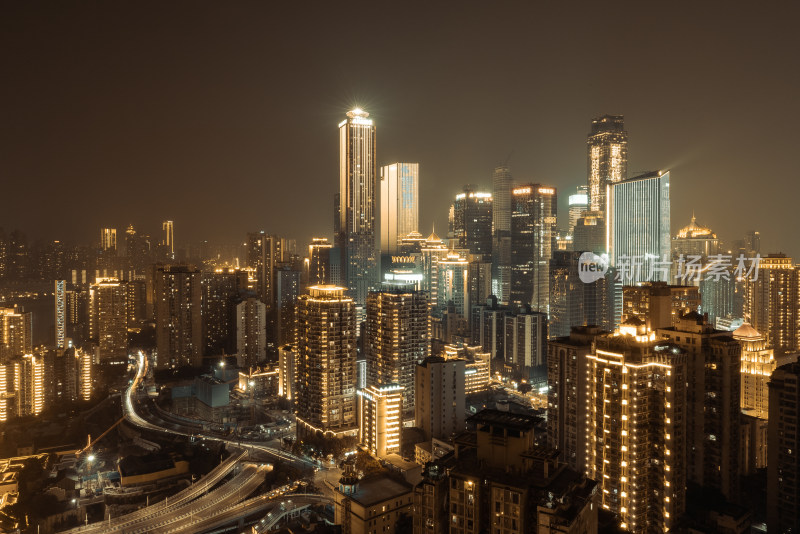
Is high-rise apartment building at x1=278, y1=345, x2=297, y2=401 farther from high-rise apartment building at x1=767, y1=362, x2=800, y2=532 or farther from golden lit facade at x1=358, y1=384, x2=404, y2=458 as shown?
high-rise apartment building at x1=767, y1=362, x2=800, y2=532

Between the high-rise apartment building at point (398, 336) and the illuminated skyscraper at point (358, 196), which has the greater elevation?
the illuminated skyscraper at point (358, 196)

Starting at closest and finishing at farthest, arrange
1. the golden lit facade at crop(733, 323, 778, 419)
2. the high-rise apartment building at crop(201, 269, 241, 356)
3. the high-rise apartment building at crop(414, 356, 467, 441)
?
the golden lit facade at crop(733, 323, 778, 419)
the high-rise apartment building at crop(414, 356, 467, 441)
the high-rise apartment building at crop(201, 269, 241, 356)

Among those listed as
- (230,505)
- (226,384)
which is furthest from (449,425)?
(226,384)

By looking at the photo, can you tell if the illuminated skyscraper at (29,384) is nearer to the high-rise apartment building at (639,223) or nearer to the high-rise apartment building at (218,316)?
the high-rise apartment building at (218,316)

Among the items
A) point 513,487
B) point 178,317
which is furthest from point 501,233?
point 513,487

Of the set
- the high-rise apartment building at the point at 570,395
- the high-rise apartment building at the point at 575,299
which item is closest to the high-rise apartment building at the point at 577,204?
the high-rise apartment building at the point at 575,299

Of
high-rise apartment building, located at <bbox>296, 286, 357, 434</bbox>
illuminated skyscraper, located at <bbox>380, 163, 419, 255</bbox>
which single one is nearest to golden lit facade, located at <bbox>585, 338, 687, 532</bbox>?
high-rise apartment building, located at <bbox>296, 286, 357, 434</bbox>

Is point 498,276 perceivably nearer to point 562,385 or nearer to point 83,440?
point 562,385

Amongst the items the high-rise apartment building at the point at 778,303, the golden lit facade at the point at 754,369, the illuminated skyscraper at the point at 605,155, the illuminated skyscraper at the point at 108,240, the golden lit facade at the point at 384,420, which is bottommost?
the golden lit facade at the point at 384,420
